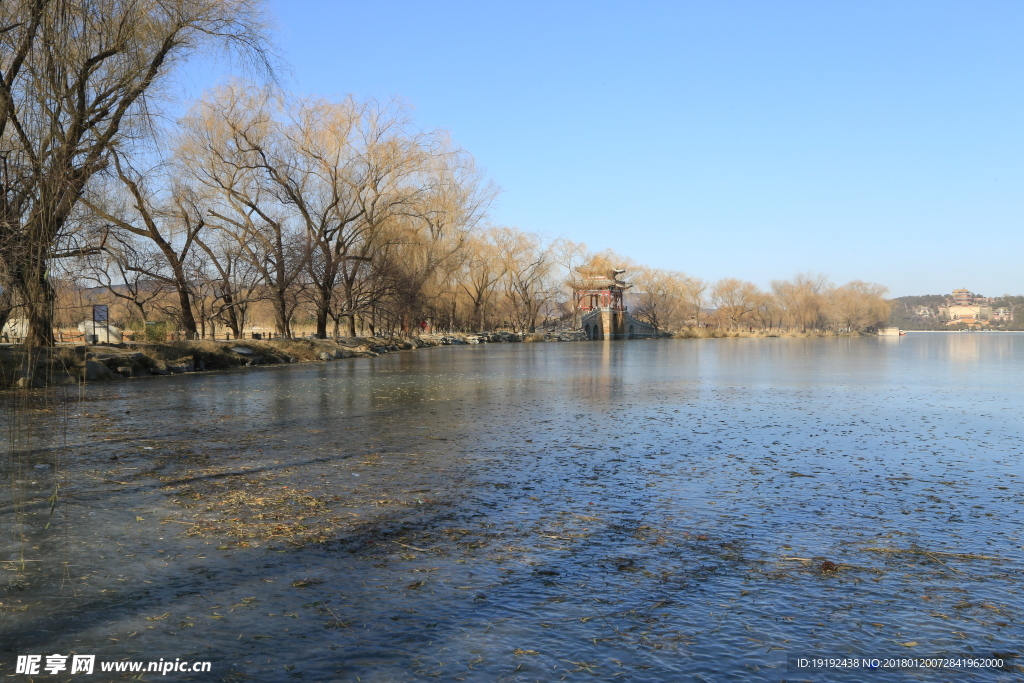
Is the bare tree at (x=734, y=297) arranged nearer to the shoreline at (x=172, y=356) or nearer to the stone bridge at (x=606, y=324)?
the stone bridge at (x=606, y=324)

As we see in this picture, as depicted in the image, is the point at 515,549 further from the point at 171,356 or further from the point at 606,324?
the point at 606,324

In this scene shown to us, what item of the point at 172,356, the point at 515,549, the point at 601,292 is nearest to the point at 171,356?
the point at 172,356

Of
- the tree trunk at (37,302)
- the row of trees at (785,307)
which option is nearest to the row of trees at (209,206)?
the tree trunk at (37,302)

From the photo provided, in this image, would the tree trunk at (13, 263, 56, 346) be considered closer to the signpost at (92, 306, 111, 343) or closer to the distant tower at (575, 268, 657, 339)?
the signpost at (92, 306, 111, 343)

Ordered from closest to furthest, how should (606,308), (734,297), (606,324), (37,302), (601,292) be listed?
(37,302)
(606,324)
(606,308)
(601,292)
(734,297)

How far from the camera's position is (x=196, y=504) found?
7020 mm

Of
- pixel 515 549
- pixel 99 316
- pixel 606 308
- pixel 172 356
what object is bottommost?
pixel 515 549

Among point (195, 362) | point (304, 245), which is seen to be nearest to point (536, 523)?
point (195, 362)

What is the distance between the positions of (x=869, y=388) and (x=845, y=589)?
672 inches

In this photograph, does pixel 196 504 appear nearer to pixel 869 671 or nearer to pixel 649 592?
pixel 649 592

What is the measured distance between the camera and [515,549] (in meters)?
5.64

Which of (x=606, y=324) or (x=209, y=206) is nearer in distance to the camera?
(x=209, y=206)

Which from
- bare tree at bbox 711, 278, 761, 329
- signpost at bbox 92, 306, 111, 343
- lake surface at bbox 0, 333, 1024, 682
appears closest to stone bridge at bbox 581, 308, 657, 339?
bare tree at bbox 711, 278, 761, 329

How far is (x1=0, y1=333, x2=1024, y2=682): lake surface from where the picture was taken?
3943 millimetres
